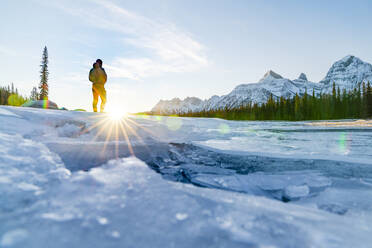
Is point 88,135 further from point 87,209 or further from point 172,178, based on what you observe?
point 87,209

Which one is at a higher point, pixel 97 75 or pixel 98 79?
pixel 97 75

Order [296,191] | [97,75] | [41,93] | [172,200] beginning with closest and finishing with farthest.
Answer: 1. [172,200]
2. [296,191]
3. [97,75]
4. [41,93]

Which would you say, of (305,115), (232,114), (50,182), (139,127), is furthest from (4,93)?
(305,115)

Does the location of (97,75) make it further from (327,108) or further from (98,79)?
(327,108)

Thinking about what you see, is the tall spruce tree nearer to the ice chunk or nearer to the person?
the person

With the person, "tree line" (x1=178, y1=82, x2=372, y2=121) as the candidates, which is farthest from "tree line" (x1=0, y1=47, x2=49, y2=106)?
"tree line" (x1=178, y1=82, x2=372, y2=121)

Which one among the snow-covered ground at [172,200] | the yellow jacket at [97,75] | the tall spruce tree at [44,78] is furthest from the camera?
the tall spruce tree at [44,78]

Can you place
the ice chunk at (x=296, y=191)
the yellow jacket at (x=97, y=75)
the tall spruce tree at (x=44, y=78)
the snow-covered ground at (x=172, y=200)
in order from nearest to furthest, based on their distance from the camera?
1. the snow-covered ground at (x=172, y=200)
2. the ice chunk at (x=296, y=191)
3. the yellow jacket at (x=97, y=75)
4. the tall spruce tree at (x=44, y=78)

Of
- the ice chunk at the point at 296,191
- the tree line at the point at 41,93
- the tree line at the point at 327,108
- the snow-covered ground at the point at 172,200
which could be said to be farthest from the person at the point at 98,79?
the tree line at the point at 327,108

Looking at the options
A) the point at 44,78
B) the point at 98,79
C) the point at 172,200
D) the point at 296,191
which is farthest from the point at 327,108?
the point at 44,78

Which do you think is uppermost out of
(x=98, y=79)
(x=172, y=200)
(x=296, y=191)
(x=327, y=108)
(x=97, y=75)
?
(x=327, y=108)

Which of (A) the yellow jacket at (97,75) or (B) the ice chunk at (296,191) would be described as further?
(A) the yellow jacket at (97,75)

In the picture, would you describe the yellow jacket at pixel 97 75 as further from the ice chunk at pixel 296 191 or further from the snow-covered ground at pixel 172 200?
the ice chunk at pixel 296 191

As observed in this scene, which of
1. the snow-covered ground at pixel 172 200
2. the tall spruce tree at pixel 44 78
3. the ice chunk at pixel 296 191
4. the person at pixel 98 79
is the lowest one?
the ice chunk at pixel 296 191
